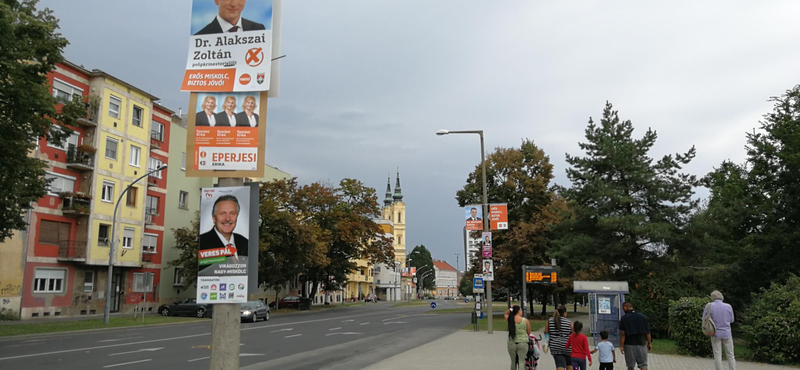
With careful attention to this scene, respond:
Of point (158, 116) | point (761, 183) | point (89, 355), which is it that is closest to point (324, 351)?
point (89, 355)

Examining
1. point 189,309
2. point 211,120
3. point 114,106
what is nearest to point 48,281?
point 189,309

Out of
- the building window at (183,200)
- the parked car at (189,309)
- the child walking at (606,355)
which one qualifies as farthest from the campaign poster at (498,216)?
the building window at (183,200)

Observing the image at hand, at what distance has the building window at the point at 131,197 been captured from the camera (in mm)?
41281

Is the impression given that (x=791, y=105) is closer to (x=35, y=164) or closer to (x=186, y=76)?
(x=186, y=76)

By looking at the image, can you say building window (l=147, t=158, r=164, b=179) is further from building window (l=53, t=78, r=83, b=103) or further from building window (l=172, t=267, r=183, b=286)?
building window (l=53, t=78, r=83, b=103)

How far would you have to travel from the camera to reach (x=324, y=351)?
1830 centimetres

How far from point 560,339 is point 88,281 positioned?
36153mm

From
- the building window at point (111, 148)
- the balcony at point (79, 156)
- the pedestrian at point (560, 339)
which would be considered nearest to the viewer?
the pedestrian at point (560, 339)

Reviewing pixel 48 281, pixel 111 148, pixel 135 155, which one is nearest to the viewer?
pixel 48 281

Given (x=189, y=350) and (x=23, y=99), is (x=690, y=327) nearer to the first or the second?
(x=189, y=350)

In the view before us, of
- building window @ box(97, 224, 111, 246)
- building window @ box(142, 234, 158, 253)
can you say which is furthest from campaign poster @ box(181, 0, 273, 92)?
building window @ box(142, 234, 158, 253)

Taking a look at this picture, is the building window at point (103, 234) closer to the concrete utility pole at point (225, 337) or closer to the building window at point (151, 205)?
the building window at point (151, 205)

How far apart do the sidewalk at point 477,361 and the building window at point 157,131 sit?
32907 millimetres

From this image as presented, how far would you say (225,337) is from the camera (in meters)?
5.47
